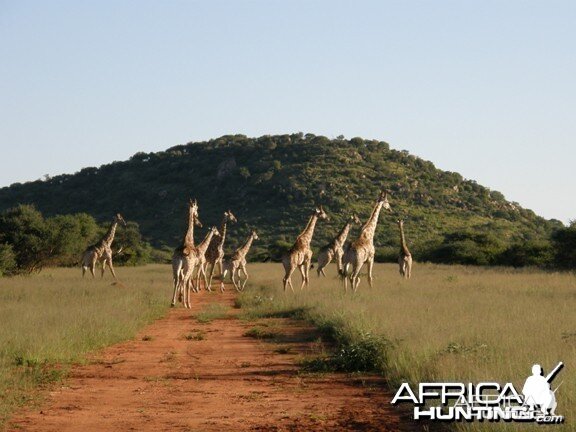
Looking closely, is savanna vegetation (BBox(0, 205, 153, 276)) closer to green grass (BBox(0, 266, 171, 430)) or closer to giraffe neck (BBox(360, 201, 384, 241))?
green grass (BBox(0, 266, 171, 430))

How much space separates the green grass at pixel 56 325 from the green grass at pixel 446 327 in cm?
289

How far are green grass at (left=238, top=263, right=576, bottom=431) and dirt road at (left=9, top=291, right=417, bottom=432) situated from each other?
0.61 m

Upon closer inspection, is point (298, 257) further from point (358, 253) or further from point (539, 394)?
point (539, 394)

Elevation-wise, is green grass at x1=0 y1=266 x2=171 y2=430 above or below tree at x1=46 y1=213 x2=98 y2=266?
below

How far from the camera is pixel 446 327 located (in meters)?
12.8

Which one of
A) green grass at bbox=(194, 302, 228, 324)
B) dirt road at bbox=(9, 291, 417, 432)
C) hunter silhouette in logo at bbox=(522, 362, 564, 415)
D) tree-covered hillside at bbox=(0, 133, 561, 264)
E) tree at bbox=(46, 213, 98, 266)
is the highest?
tree-covered hillside at bbox=(0, 133, 561, 264)

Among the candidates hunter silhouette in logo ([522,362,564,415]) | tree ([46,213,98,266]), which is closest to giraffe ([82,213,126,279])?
tree ([46,213,98,266])

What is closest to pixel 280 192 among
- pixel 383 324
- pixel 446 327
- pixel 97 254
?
pixel 97 254

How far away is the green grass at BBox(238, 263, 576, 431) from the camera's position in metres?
9.17

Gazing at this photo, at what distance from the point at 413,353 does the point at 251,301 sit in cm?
1244

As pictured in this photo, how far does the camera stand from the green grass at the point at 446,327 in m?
9.17

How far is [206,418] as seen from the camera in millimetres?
8430

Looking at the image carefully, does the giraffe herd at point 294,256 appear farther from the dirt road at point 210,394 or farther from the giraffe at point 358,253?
the dirt road at point 210,394

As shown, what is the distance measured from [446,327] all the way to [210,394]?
4.36 m
